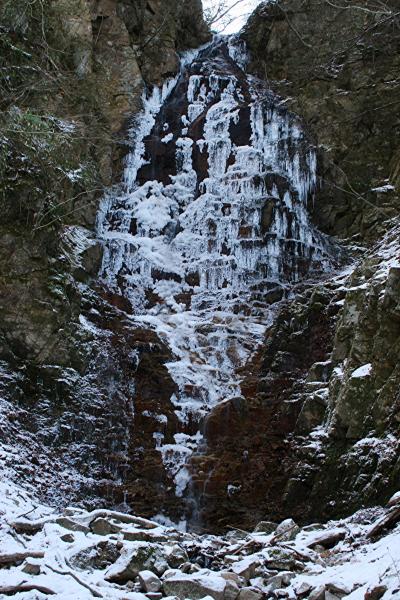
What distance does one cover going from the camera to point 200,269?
15148mm

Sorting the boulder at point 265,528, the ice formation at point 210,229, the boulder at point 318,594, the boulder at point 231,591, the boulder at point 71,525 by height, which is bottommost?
the boulder at point 265,528

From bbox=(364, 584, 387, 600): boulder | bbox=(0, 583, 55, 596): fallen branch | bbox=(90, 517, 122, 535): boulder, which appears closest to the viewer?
bbox=(364, 584, 387, 600): boulder

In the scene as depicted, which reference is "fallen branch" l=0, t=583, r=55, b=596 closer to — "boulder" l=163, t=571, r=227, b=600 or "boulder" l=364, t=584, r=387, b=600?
"boulder" l=163, t=571, r=227, b=600

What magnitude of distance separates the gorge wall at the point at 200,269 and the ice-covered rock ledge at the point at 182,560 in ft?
5.25

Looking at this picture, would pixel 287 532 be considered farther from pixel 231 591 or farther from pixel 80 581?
pixel 80 581

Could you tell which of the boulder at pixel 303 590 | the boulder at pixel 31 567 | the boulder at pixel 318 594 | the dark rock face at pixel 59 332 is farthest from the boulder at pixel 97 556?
the dark rock face at pixel 59 332

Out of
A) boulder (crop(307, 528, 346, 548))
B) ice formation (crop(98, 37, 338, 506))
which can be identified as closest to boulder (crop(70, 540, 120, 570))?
boulder (crop(307, 528, 346, 548))

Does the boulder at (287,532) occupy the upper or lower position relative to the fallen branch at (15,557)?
lower

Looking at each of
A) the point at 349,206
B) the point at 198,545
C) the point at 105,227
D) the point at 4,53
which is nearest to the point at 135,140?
the point at 105,227

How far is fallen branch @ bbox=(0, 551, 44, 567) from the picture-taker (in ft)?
15.1

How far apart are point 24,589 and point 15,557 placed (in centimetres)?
50

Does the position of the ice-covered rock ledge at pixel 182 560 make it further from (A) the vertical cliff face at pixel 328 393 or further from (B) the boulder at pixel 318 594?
(A) the vertical cliff face at pixel 328 393

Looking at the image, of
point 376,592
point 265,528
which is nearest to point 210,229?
point 265,528

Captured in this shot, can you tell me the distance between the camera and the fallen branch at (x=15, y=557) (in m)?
4.59
